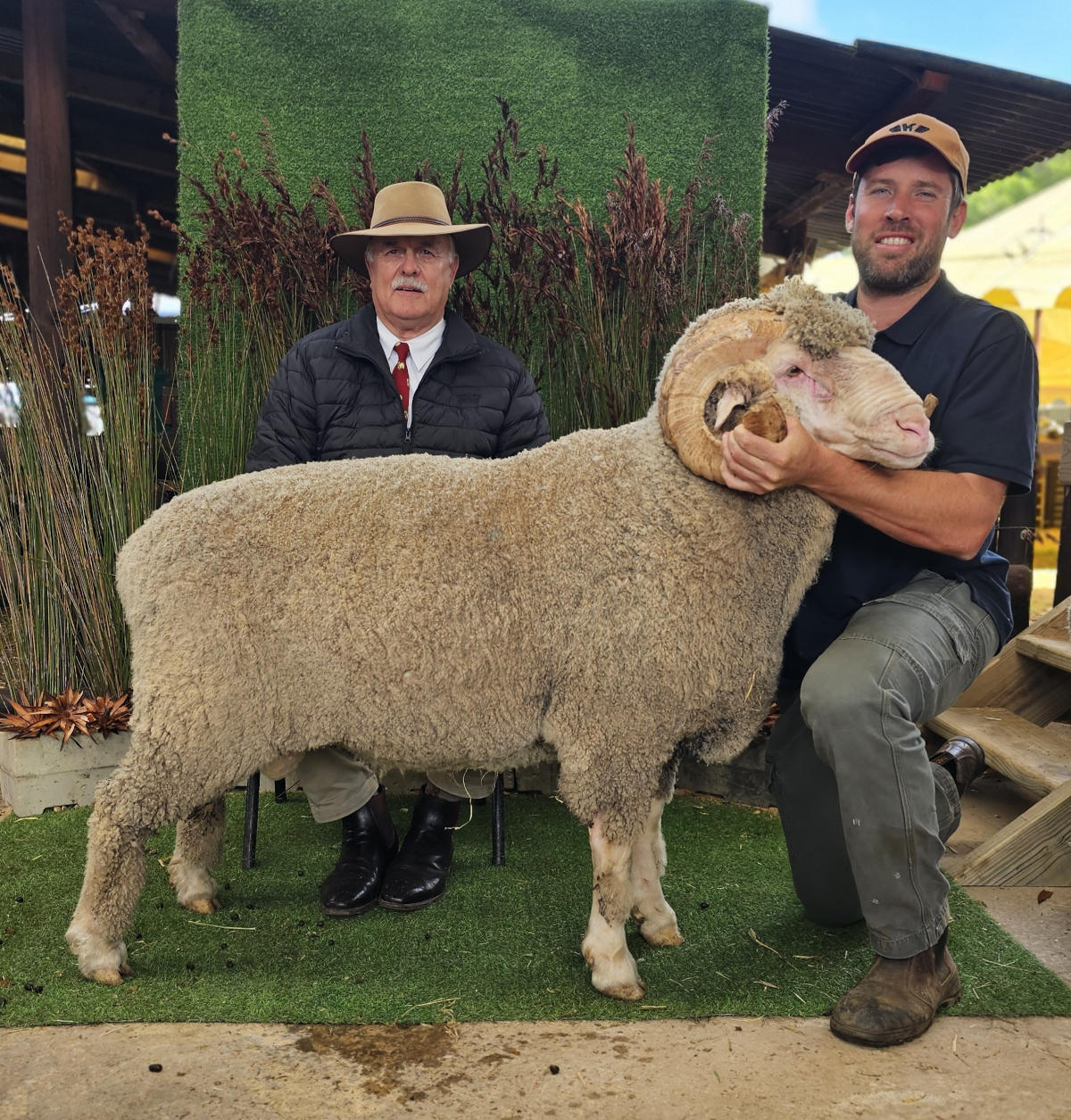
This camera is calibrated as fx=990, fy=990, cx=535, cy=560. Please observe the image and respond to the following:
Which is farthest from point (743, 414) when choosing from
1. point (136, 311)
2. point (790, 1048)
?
point (136, 311)

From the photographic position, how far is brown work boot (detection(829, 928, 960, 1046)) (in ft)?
7.23

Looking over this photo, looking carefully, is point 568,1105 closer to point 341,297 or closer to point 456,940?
point 456,940

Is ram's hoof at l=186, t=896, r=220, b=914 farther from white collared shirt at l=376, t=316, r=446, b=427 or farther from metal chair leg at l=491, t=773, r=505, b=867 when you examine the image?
white collared shirt at l=376, t=316, r=446, b=427

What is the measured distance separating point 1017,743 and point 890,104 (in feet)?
12.4

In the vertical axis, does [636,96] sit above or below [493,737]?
above

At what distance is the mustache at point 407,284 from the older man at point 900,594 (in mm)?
1362

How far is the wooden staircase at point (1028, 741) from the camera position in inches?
121

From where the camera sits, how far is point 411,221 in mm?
3320

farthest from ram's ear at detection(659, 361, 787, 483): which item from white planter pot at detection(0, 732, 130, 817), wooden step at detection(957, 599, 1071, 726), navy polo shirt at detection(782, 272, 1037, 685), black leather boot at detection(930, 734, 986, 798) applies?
white planter pot at detection(0, 732, 130, 817)

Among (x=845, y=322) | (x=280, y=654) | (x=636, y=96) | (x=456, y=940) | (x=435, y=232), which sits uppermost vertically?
(x=636, y=96)

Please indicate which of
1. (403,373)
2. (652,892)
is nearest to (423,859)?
(652,892)

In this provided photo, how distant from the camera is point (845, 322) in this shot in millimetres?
2289

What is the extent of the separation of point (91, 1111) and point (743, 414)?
6.53ft

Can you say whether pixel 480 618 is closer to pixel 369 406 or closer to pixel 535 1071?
pixel 535 1071
